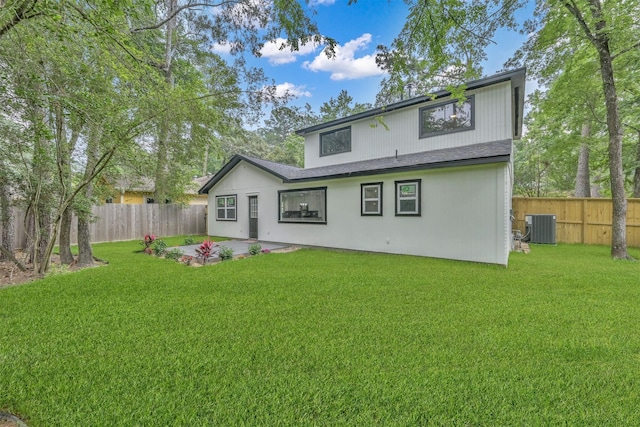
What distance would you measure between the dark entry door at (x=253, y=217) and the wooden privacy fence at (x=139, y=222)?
388 cm

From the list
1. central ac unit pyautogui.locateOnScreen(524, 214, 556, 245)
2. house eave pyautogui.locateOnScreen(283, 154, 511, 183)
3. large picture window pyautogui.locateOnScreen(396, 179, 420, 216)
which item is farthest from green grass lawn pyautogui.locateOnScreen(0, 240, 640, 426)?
central ac unit pyautogui.locateOnScreen(524, 214, 556, 245)

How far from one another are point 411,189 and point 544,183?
1882 centimetres

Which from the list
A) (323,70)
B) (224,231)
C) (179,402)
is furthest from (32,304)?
(323,70)

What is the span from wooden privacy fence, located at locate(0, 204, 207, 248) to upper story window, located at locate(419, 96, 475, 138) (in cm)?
1065

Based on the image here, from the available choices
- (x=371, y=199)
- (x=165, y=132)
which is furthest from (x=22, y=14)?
(x=371, y=199)

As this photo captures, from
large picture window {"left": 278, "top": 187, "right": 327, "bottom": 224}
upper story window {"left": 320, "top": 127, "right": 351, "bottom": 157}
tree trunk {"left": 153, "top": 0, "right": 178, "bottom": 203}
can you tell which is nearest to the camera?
tree trunk {"left": 153, "top": 0, "right": 178, "bottom": 203}

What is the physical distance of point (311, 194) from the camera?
9.80m

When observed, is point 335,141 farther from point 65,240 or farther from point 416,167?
point 65,240

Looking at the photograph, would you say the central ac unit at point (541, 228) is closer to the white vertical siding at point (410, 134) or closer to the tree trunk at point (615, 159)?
the tree trunk at point (615, 159)

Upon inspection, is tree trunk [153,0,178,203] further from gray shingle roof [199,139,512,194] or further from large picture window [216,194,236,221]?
gray shingle roof [199,139,512,194]

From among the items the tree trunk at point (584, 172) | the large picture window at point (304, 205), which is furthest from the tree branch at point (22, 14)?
the tree trunk at point (584, 172)

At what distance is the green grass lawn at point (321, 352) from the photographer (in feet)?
5.87

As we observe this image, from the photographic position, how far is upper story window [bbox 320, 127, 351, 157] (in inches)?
416

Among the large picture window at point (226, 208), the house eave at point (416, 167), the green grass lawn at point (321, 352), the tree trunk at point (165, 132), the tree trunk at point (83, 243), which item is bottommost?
the green grass lawn at point (321, 352)
